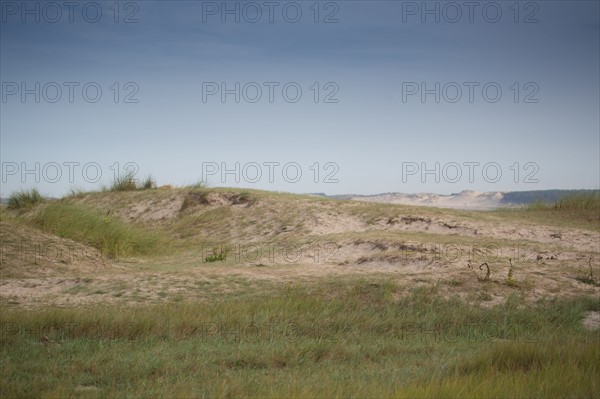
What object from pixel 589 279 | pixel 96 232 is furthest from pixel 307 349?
pixel 96 232

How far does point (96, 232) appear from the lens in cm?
1606

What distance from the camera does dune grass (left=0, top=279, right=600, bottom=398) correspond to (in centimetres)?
461

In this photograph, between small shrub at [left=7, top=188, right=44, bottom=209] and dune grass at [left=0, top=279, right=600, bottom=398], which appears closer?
dune grass at [left=0, top=279, right=600, bottom=398]

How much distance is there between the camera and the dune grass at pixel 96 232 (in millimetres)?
15750

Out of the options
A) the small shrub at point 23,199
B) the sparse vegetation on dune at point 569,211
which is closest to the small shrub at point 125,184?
the small shrub at point 23,199

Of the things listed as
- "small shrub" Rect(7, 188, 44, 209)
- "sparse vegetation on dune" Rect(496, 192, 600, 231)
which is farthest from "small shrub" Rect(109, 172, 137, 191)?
"sparse vegetation on dune" Rect(496, 192, 600, 231)

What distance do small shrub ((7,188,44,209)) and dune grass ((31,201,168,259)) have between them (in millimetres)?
8440

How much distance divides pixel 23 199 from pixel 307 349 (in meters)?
22.3

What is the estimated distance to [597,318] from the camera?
830cm

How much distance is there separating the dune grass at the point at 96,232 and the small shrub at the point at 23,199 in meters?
8.44

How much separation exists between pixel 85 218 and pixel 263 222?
545 cm

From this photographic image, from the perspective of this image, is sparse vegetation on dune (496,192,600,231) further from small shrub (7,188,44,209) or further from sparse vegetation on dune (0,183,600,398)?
small shrub (7,188,44,209)

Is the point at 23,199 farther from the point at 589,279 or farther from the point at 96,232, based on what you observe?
the point at 589,279

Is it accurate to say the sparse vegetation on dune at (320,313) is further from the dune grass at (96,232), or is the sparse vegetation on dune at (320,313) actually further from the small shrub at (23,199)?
the small shrub at (23,199)
